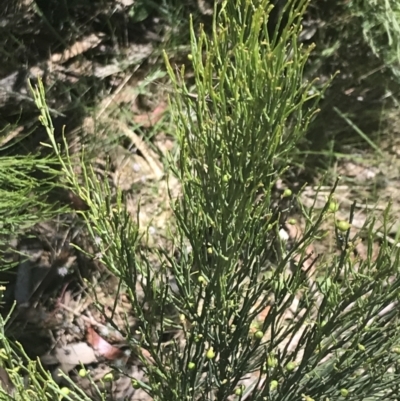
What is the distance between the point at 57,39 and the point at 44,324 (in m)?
0.65

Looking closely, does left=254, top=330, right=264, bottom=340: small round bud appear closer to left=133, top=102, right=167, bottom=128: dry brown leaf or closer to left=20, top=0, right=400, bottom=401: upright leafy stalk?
left=20, top=0, right=400, bottom=401: upright leafy stalk

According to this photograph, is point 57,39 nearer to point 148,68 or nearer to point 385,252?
point 148,68

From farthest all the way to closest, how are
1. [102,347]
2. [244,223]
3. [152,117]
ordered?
[152,117] → [102,347] → [244,223]

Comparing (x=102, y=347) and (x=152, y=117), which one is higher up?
(x=152, y=117)

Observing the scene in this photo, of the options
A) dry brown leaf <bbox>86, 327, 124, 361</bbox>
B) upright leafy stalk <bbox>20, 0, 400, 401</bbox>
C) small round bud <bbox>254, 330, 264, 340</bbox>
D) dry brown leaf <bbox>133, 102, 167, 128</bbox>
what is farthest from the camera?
dry brown leaf <bbox>133, 102, 167, 128</bbox>

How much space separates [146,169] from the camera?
4.66 ft

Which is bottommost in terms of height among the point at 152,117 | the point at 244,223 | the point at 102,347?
the point at 102,347

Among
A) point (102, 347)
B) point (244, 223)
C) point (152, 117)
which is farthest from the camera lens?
point (152, 117)

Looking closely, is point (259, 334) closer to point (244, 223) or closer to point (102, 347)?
point (244, 223)

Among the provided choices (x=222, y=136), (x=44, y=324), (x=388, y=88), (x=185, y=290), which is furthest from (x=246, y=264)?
(x=388, y=88)

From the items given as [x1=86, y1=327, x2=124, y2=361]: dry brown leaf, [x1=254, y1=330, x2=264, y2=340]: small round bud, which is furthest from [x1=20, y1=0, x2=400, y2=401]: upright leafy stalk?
[x1=86, y1=327, x2=124, y2=361]: dry brown leaf

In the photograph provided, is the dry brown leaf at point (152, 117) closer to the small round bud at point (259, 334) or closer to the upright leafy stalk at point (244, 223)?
the upright leafy stalk at point (244, 223)

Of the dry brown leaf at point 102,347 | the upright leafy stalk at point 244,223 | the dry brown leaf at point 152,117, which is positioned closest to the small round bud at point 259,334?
the upright leafy stalk at point 244,223

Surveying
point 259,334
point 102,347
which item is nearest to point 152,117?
point 102,347
